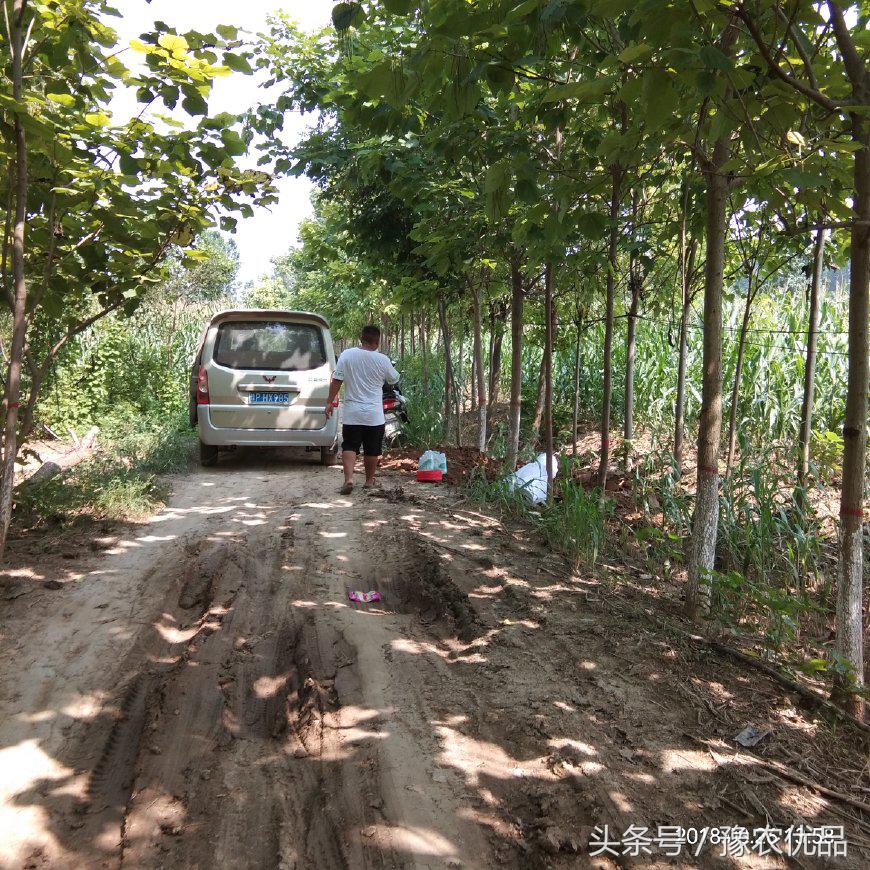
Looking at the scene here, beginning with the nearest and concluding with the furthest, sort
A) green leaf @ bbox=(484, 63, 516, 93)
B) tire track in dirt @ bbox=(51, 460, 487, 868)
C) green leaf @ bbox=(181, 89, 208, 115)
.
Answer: tire track in dirt @ bbox=(51, 460, 487, 868) < green leaf @ bbox=(484, 63, 516, 93) < green leaf @ bbox=(181, 89, 208, 115)

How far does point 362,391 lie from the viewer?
746 cm

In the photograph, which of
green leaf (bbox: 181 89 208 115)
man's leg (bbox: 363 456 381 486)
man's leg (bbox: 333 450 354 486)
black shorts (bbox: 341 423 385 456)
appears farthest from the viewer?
man's leg (bbox: 363 456 381 486)

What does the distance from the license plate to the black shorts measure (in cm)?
132

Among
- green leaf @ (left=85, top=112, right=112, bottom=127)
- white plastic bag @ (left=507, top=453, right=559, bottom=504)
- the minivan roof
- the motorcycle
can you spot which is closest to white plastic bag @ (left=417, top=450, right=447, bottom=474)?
white plastic bag @ (left=507, top=453, right=559, bottom=504)

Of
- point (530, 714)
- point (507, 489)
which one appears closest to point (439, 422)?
point (507, 489)

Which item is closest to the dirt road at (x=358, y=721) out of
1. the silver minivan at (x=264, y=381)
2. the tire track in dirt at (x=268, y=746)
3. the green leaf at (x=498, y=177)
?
the tire track in dirt at (x=268, y=746)

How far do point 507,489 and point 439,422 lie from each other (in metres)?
5.25

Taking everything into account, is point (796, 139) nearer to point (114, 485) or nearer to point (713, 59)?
point (713, 59)

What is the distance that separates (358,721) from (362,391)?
4728mm

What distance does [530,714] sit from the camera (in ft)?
10.3

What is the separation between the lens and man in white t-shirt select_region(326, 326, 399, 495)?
291 inches

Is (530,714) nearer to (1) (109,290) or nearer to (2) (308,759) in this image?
(2) (308,759)

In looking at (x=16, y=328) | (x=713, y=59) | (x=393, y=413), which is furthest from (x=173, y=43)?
(x=393, y=413)

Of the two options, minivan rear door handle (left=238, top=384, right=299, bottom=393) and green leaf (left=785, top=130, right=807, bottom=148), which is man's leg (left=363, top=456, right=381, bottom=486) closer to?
minivan rear door handle (left=238, top=384, right=299, bottom=393)
